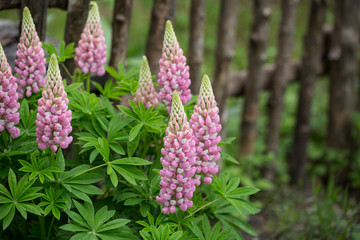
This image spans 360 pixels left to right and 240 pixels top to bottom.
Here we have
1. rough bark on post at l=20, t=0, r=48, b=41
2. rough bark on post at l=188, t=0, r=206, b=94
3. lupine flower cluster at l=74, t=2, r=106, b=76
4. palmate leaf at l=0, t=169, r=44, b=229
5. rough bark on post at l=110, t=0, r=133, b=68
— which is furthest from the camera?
rough bark on post at l=188, t=0, r=206, b=94

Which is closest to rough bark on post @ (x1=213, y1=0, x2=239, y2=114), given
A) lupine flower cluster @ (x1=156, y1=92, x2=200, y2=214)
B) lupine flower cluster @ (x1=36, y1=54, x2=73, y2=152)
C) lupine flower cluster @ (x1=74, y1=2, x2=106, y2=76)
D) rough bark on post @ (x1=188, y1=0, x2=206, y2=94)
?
rough bark on post @ (x1=188, y1=0, x2=206, y2=94)

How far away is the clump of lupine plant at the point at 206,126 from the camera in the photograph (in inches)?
72.9

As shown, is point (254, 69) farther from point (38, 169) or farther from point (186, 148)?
point (38, 169)

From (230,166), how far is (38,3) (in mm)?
2778

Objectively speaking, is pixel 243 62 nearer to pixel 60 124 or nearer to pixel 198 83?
pixel 198 83

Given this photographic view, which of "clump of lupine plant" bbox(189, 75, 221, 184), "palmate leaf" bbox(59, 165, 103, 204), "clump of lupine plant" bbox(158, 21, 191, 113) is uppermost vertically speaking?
"clump of lupine plant" bbox(158, 21, 191, 113)

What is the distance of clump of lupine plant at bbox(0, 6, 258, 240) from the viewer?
1.78 m

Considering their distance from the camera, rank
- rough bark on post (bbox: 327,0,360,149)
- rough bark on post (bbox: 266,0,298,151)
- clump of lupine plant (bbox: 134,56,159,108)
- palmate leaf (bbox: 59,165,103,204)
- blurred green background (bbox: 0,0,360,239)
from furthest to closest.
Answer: rough bark on post (bbox: 327,0,360,149) → rough bark on post (bbox: 266,0,298,151) → blurred green background (bbox: 0,0,360,239) → clump of lupine plant (bbox: 134,56,159,108) → palmate leaf (bbox: 59,165,103,204)

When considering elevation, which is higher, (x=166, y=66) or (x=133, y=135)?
(x=166, y=66)

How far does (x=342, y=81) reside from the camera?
5.03m

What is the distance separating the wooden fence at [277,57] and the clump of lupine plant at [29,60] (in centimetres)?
69

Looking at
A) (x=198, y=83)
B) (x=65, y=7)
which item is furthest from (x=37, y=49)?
(x=198, y=83)

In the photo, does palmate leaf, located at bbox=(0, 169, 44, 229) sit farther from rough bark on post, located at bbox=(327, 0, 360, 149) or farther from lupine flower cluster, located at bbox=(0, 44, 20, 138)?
rough bark on post, located at bbox=(327, 0, 360, 149)

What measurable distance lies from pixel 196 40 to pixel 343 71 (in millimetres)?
2215
